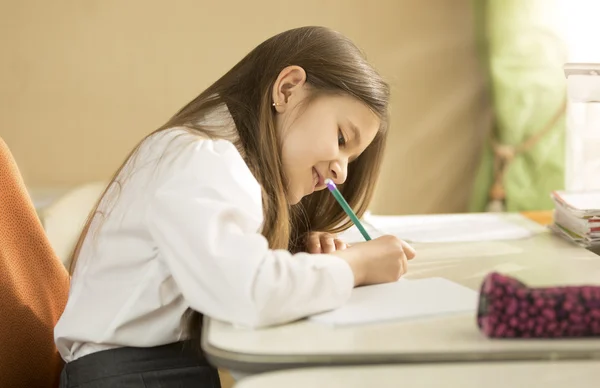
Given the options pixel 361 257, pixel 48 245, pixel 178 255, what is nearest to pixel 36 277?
pixel 48 245

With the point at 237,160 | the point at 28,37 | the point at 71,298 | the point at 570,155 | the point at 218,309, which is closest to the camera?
the point at 218,309

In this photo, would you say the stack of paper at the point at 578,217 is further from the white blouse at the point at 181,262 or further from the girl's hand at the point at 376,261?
the white blouse at the point at 181,262

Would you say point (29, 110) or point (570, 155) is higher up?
point (29, 110)

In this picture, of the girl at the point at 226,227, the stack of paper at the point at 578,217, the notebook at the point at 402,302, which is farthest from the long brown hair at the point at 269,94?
the stack of paper at the point at 578,217

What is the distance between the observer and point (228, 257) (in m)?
0.86

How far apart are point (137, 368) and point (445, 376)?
0.47 metres

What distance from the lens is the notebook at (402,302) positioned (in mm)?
863

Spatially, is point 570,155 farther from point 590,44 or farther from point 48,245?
point 48,245

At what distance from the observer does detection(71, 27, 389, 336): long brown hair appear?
1.13 m

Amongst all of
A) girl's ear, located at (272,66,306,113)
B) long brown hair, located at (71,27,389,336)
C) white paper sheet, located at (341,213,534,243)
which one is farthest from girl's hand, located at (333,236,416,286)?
white paper sheet, located at (341,213,534,243)

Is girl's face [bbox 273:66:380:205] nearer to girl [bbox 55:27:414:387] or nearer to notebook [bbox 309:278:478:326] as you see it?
girl [bbox 55:27:414:387]

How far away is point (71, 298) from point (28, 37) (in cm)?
194

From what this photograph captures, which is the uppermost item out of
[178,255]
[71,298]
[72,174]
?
[178,255]

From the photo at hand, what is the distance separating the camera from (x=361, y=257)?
1014 millimetres
